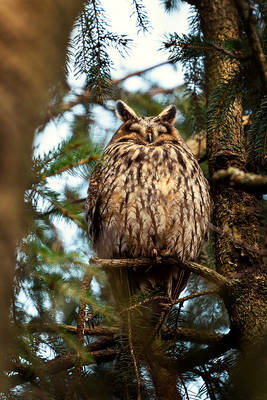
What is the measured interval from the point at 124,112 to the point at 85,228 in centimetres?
189

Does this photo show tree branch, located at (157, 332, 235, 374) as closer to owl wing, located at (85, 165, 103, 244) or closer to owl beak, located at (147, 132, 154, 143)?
owl wing, located at (85, 165, 103, 244)

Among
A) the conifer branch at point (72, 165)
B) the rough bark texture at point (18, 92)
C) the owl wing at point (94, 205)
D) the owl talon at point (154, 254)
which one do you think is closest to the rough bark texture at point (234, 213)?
the owl talon at point (154, 254)

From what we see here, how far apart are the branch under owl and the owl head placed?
37.6 inches

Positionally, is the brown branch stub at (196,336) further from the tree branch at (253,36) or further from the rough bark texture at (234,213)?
the tree branch at (253,36)

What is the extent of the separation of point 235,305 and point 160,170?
3.15ft

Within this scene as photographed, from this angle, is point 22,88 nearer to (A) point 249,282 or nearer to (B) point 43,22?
(B) point 43,22

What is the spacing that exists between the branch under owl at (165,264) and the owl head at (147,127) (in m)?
0.95

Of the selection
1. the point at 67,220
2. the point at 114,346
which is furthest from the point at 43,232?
the point at 114,346

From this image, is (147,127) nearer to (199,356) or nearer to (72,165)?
(199,356)

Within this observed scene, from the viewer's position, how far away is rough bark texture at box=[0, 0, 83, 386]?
68 centimetres

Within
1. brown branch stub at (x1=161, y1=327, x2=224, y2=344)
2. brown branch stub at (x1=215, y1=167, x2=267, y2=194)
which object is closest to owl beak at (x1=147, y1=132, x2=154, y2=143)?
brown branch stub at (x1=161, y1=327, x2=224, y2=344)

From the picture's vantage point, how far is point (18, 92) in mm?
695

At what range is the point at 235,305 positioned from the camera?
238cm

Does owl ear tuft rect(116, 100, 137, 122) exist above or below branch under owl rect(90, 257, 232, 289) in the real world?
above
